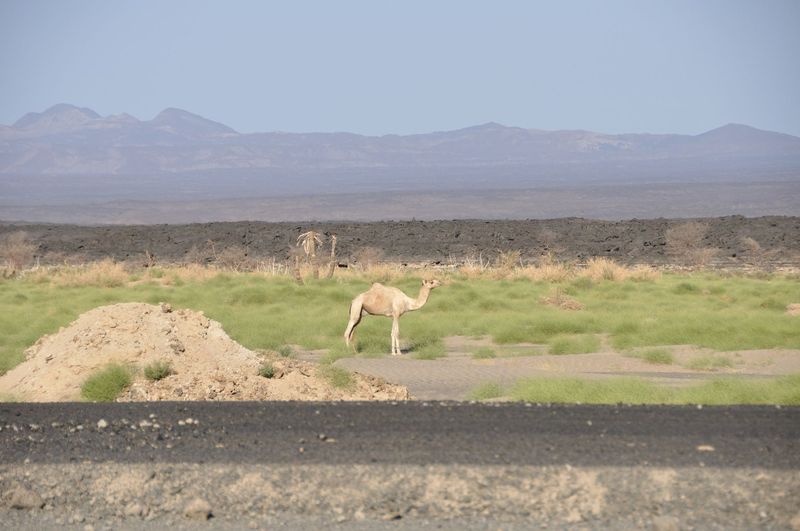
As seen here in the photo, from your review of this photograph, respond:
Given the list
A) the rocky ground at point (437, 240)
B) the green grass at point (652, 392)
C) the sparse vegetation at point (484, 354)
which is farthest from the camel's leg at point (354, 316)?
the rocky ground at point (437, 240)

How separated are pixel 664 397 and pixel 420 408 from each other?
4765 mm

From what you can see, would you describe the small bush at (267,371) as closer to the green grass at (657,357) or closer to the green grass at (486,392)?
the green grass at (486,392)

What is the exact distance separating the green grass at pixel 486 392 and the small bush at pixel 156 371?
160 inches

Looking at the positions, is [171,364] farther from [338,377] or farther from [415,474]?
[415,474]

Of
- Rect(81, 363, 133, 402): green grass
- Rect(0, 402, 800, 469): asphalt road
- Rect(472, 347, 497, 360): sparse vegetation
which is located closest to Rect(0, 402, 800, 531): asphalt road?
Rect(0, 402, 800, 469): asphalt road

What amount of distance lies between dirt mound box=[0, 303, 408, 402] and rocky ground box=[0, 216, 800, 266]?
3394 centimetres

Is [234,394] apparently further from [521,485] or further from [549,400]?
[521,485]

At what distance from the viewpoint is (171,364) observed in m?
17.5

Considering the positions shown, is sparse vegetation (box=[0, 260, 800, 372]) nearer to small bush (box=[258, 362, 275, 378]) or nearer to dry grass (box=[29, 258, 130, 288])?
dry grass (box=[29, 258, 130, 288])

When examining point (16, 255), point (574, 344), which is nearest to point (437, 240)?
point (16, 255)

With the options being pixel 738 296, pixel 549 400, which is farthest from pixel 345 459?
pixel 738 296

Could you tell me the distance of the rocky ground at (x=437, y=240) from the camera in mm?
56969

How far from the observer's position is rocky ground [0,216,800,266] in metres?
57.0

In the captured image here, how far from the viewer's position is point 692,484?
1002cm
